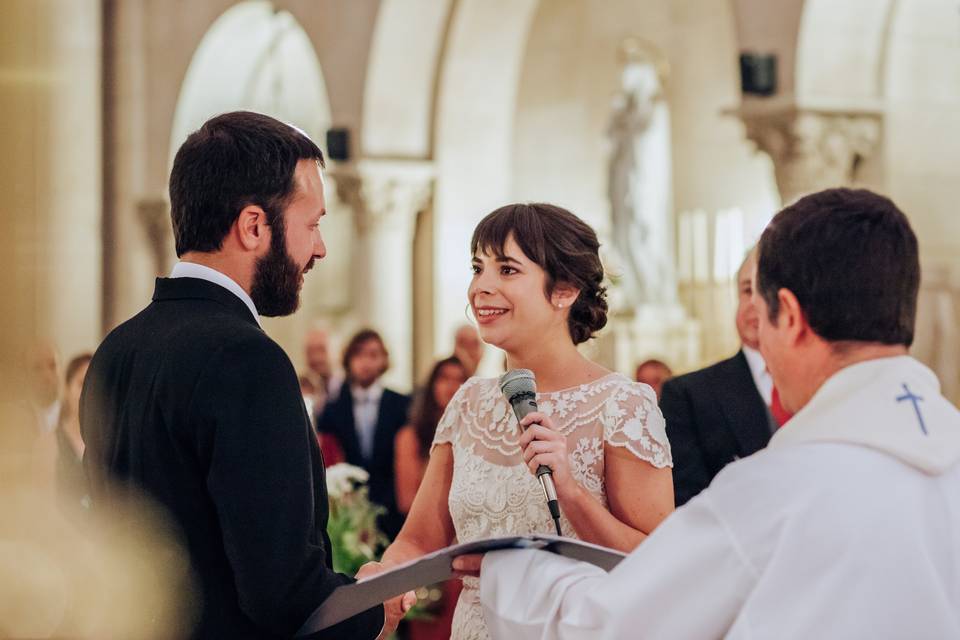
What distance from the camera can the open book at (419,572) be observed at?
87.0 inches

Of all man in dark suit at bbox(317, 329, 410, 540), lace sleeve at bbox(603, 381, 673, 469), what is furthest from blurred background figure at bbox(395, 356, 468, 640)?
lace sleeve at bbox(603, 381, 673, 469)

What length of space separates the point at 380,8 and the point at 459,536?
924 cm

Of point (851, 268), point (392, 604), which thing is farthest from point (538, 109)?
point (851, 268)

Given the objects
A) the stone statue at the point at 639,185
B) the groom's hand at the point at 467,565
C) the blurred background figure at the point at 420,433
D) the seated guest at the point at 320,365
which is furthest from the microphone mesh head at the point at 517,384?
the stone statue at the point at 639,185

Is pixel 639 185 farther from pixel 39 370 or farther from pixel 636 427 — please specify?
pixel 39 370

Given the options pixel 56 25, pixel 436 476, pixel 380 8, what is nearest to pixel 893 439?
pixel 56 25

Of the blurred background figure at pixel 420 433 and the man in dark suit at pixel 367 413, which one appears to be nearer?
the blurred background figure at pixel 420 433

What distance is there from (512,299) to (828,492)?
1.37 meters

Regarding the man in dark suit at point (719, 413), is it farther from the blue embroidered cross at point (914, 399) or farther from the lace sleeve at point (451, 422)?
the blue embroidered cross at point (914, 399)

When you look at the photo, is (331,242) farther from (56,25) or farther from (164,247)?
(56,25)

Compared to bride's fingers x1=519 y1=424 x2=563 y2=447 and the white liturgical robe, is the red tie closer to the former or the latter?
bride's fingers x1=519 y1=424 x2=563 y2=447

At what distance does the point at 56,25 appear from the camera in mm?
952

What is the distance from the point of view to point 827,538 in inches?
70.9

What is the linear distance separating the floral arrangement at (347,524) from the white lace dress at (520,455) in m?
2.00
